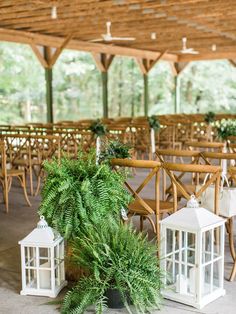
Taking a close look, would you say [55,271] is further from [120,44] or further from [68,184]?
[120,44]

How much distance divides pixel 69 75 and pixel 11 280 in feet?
60.4

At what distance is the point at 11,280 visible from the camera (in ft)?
12.3

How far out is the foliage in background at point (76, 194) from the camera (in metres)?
3.43

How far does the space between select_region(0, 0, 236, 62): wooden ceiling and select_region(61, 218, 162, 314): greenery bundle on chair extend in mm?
5824

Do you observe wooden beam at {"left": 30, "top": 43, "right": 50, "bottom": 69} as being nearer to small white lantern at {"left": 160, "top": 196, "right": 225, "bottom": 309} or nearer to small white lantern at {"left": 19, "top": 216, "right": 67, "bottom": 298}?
small white lantern at {"left": 19, "top": 216, "right": 67, "bottom": 298}

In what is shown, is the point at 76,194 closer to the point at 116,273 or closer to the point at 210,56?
the point at 116,273

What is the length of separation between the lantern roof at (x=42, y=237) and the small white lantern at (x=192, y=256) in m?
0.79

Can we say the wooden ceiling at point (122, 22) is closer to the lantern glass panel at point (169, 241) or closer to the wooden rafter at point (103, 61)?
the wooden rafter at point (103, 61)

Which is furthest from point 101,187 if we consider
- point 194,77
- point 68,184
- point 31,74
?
point 194,77

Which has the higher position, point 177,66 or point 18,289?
point 177,66

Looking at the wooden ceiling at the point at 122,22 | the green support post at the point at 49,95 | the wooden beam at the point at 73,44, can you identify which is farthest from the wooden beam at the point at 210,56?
the green support post at the point at 49,95

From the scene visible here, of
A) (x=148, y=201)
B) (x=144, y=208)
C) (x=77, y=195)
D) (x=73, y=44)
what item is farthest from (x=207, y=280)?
(x=73, y=44)

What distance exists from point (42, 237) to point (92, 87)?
19.0 m

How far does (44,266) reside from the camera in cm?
358
